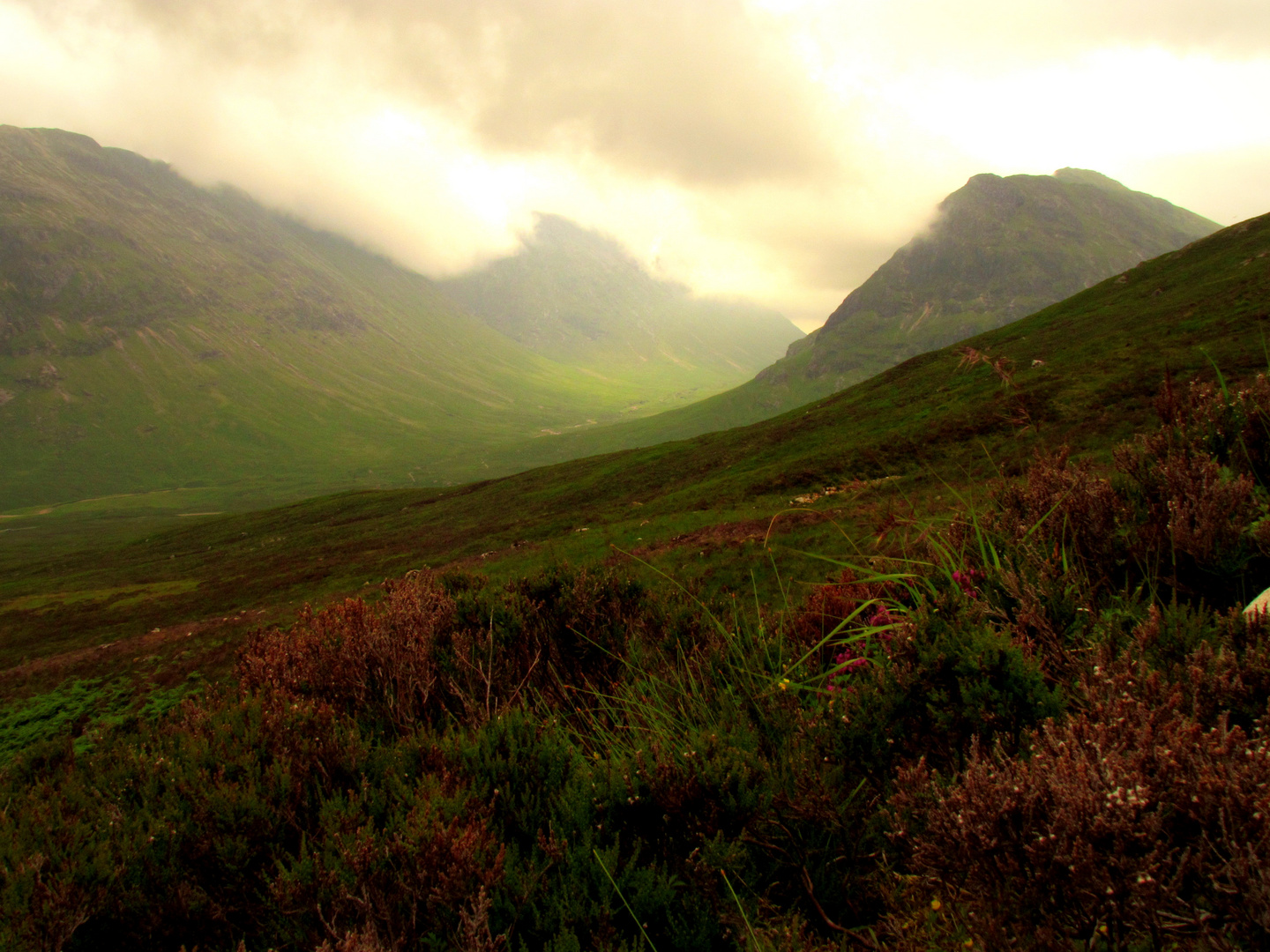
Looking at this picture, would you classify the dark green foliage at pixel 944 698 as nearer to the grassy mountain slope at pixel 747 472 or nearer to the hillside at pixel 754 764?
the hillside at pixel 754 764

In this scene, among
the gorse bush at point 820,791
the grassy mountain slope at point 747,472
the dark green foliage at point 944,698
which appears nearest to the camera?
the gorse bush at point 820,791

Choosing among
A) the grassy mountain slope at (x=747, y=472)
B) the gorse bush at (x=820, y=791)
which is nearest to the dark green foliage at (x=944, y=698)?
the gorse bush at (x=820, y=791)

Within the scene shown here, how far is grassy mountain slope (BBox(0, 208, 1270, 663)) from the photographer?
107 feet

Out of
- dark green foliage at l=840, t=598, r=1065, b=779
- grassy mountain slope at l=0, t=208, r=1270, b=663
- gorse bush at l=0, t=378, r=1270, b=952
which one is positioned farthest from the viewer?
grassy mountain slope at l=0, t=208, r=1270, b=663

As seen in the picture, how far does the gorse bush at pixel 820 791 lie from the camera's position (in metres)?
2.07

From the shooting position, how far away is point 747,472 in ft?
158

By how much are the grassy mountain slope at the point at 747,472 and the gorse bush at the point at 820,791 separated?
46.3 feet

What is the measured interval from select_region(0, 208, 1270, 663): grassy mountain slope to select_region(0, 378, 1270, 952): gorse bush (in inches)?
556

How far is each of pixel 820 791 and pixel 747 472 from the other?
150 feet

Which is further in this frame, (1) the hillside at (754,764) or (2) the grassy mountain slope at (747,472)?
(2) the grassy mountain slope at (747,472)

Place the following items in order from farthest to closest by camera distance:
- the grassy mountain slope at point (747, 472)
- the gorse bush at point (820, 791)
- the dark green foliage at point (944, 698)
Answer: the grassy mountain slope at point (747, 472) → the dark green foliage at point (944, 698) → the gorse bush at point (820, 791)

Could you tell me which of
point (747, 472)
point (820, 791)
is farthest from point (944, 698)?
point (747, 472)

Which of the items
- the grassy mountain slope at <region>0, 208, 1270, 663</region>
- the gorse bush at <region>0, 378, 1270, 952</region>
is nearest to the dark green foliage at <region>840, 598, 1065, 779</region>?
the gorse bush at <region>0, 378, 1270, 952</region>

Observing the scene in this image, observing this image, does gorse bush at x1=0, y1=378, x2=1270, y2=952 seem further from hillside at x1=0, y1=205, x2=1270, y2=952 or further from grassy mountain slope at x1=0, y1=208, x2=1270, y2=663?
grassy mountain slope at x1=0, y1=208, x2=1270, y2=663
